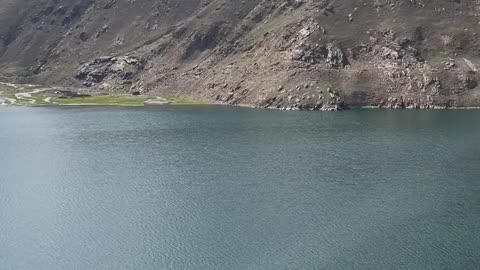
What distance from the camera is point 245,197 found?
91438 mm

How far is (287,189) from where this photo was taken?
96.1m

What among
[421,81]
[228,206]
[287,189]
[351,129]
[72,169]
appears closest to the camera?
[228,206]

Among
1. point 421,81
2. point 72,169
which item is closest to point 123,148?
point 72,169

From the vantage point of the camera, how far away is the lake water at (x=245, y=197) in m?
67.9

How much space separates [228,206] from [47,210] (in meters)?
27.7

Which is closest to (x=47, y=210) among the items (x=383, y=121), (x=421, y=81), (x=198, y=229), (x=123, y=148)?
(x=198, y=229)

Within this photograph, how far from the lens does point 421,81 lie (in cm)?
19762

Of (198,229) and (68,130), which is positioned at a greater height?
(198,229)

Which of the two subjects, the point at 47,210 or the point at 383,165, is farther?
the point at 383,165

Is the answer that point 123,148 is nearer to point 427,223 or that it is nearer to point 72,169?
point 72,169

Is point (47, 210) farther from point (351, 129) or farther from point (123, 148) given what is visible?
point (351, 129)

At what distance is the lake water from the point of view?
6794 centimetres

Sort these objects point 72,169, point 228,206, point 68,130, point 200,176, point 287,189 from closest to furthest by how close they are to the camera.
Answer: point 228,206
point 287,189
point 200,176
point 72,169
point 68,130

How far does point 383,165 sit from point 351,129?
4320 cm
